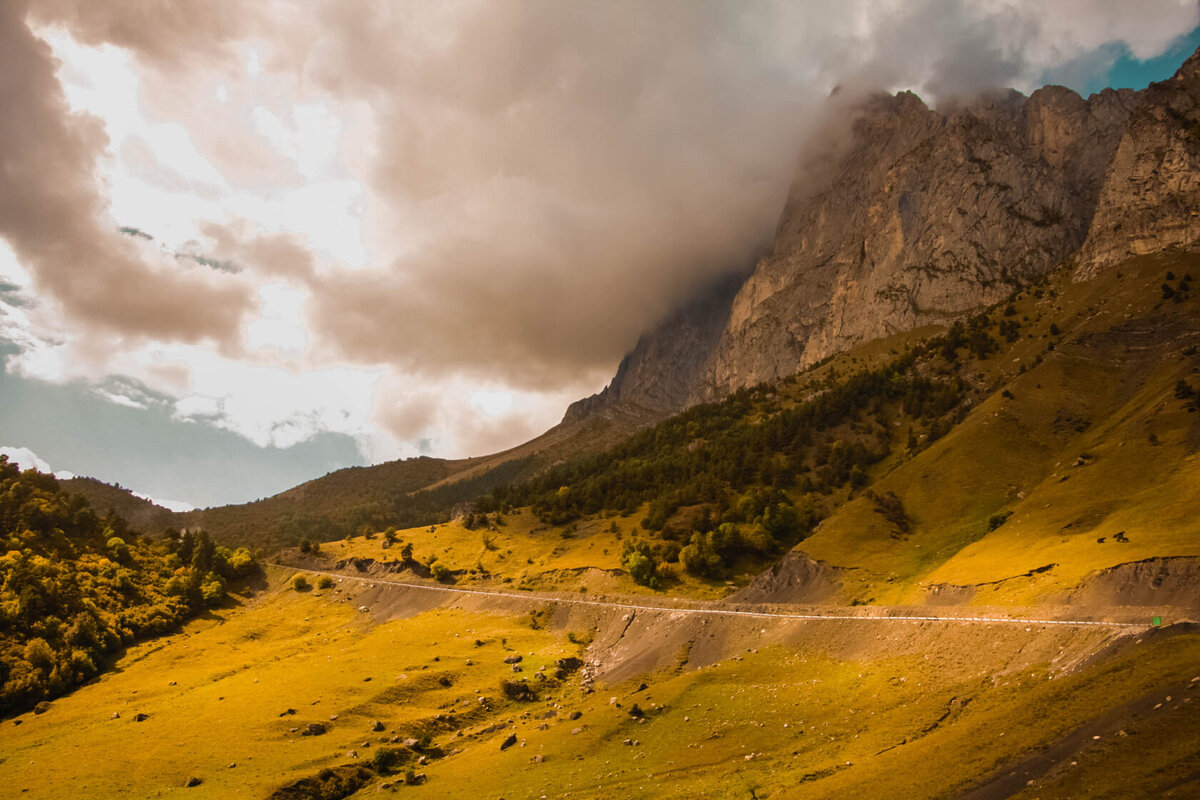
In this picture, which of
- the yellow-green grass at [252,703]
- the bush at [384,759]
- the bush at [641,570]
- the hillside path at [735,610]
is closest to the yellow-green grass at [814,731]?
the bush at [384,759]

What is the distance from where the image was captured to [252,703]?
65.0 metres

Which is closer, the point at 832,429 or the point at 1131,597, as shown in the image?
the point at 1131,597

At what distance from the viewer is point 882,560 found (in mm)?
89062

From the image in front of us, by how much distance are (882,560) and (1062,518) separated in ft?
78.7

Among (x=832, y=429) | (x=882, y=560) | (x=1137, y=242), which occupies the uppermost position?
(x=1137, y=242)

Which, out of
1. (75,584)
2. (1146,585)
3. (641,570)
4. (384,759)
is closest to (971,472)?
(641,570)

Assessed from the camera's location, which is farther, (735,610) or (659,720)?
(735,610)

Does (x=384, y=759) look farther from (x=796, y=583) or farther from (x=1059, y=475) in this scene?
(x=1059, y=475)

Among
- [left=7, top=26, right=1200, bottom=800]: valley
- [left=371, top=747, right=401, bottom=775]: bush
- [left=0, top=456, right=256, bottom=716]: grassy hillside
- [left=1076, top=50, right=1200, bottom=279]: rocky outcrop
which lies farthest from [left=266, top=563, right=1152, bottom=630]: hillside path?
[left=1076, top=50, right=1200, bottom=279]: rocky outcrop

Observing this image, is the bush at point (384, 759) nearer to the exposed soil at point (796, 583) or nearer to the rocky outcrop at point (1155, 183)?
the exposed soil at point (796, 583)

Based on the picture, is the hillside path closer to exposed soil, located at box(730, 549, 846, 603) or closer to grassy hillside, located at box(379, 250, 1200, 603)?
grassy hillside, located at box(379, 250, 1200, 603)

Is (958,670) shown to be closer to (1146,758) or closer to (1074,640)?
(1074,640)

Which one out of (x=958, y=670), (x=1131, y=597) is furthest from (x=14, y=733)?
(x=1131, y=597)

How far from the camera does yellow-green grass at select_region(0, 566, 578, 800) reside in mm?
48469
